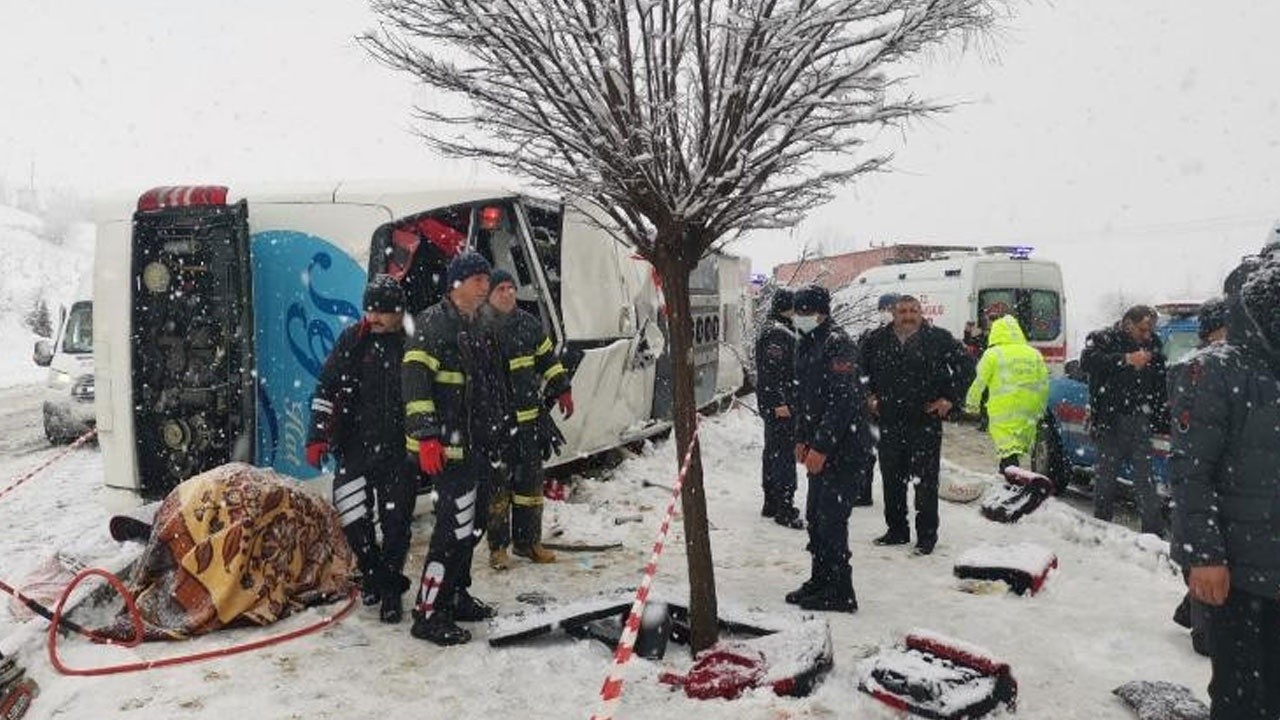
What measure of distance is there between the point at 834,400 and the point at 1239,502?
2.29 meters

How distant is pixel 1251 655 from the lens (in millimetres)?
2729

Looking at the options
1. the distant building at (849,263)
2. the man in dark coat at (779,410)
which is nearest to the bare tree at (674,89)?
the man in dark coat at (779,410)

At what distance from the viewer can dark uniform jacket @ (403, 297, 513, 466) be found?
173 inches

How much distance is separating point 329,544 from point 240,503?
2.16 ft

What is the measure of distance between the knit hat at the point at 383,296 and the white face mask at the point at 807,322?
90.4 inches

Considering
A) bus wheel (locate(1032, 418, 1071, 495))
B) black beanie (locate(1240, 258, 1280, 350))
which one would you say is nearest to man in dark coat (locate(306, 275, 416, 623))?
black beanie (locate(1240, 258, 1280, 350))

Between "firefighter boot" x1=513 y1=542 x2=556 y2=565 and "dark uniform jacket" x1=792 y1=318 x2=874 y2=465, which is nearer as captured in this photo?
"dark uniform jacket" x1=792 y1=318 x2=874 y2=465

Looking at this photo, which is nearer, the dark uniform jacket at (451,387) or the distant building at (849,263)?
the dark uniform jacket at (451,387)

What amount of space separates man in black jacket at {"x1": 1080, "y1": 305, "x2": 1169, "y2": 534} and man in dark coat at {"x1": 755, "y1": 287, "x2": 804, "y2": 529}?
223 centimetres

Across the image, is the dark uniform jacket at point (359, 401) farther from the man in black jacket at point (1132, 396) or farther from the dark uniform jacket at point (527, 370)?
the man in black jacket at point (1132, 396)

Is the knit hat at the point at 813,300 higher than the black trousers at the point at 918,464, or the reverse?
the knit hat at the point at 813,300

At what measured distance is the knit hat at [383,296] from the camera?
4.80 m

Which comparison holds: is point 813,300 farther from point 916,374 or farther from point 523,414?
point 523,414

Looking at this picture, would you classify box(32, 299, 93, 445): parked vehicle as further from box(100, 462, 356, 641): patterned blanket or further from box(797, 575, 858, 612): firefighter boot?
box(797, 575, 858, 612): firefighter boot
